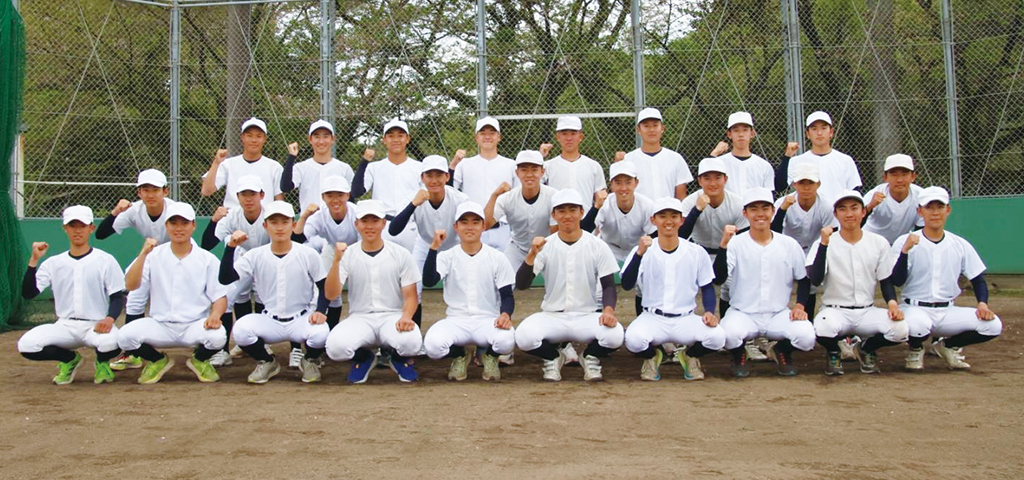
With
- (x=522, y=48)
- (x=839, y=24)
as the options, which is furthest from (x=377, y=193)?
(x=839, y=24)

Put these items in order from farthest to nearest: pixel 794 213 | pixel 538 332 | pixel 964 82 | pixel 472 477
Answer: pixel 964 82 < pixel 794 213 < pixel 538 332 < pixel 472 477

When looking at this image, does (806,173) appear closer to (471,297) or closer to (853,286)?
(853,286)

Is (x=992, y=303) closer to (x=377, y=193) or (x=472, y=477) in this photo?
(x=377, y=193)

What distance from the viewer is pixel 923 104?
37.8 feet

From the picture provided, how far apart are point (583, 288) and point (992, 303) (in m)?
6.43

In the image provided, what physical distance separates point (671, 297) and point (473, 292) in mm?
1441

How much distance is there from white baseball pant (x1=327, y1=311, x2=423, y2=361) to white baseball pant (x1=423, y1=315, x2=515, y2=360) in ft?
0.36

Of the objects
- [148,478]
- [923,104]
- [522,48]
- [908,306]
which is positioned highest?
[522,48]

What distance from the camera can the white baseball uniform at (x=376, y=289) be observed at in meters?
6.32

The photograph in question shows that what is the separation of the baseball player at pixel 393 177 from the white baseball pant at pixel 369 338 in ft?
3.93

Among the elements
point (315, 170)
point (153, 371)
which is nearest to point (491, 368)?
point (153, 371)

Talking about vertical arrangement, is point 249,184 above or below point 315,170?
below

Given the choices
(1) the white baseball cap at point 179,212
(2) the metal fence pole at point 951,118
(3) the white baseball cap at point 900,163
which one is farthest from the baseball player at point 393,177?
(2) the metal fence pole at point 951,118

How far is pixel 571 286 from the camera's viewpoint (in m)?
6.47
